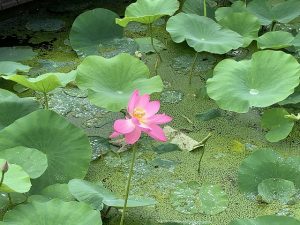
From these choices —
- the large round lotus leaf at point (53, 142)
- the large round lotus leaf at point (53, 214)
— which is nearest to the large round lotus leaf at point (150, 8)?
the large round lotus leaf at point (53, 142)

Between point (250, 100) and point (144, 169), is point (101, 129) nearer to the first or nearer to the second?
point (144, 169)

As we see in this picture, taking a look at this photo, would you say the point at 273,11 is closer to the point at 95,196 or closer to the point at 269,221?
the point at 269,221

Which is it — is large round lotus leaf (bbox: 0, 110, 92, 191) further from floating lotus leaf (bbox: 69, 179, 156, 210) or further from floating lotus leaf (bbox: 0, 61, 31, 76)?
floating lotus leaf (bbox: 0, 61, 31, 76)

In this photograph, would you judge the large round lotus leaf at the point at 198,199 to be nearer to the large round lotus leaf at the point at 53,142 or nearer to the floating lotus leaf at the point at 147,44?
the large round lotus leaf at the point at 53,142

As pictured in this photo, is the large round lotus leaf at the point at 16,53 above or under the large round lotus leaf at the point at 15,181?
under

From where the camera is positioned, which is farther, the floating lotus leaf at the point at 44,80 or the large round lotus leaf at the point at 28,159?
the floating lotus leaf at the point at 44,80

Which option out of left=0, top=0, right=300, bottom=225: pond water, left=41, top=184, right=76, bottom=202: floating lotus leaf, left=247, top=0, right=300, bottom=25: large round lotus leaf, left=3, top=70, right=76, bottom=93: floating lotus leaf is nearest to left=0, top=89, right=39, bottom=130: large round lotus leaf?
left=3, top=70, right=76, bottom=93: floating lotus leaf
